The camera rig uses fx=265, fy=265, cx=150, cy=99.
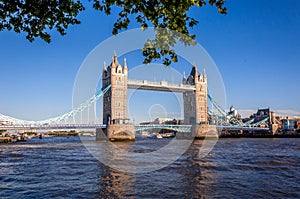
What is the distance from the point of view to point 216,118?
2507 inches

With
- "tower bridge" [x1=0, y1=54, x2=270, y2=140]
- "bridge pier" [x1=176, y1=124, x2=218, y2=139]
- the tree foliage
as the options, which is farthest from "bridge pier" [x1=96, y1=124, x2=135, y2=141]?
the tree foliage

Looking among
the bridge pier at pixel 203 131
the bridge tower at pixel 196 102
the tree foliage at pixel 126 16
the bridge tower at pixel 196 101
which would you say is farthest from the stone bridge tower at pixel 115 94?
the tree foliage at pixel 126 16

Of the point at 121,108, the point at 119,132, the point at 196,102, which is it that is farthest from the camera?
the point at 196,102

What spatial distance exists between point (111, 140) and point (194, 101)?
27.3m

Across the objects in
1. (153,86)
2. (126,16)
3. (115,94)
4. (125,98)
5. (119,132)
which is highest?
(153,86)

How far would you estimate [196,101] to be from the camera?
58.5m

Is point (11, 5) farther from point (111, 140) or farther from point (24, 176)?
point (111, 140)

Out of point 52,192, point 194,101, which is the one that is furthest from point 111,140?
point 52,192

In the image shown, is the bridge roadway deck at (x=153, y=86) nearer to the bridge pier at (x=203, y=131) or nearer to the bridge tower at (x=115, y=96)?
the bridge tower at (x=115, y=96)

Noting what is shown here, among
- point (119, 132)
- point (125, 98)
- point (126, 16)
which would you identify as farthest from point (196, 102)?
point (126, 16)

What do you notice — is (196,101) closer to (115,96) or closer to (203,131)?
(203,131)

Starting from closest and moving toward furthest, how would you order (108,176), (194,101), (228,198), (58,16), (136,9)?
(136,9) → (58,16) → (228,198) → (108,176) → (194,101)

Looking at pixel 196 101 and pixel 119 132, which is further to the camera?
pixel 196 101

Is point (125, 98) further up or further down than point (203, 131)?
further up
